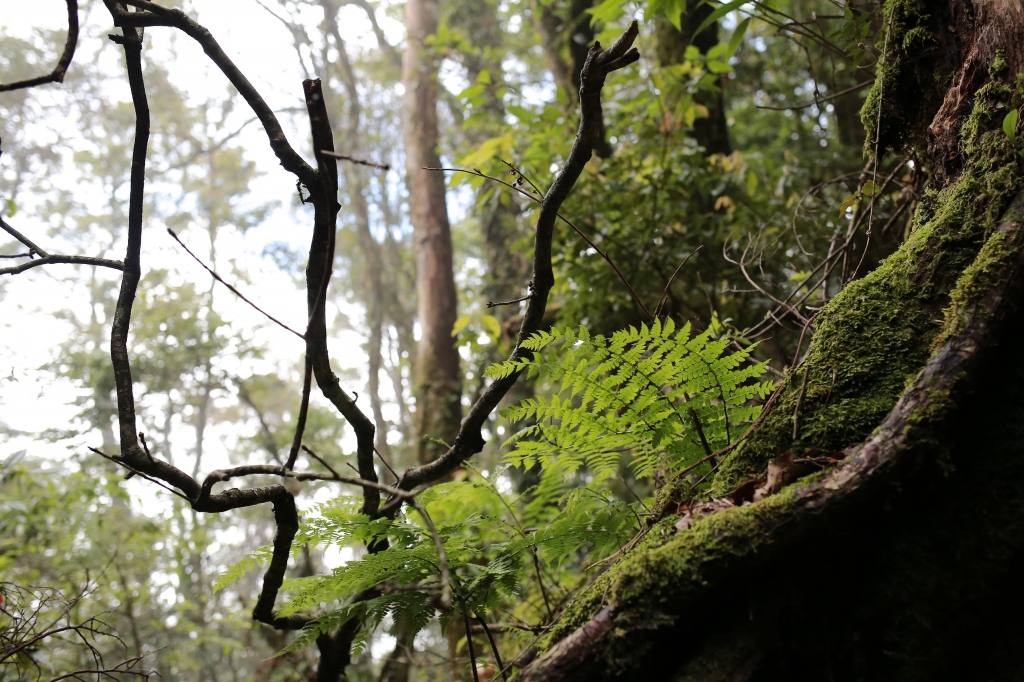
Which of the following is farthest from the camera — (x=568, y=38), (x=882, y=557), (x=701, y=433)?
(x=568, y=38)

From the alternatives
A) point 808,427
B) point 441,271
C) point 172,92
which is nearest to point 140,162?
point 808,427

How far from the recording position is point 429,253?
7457mm

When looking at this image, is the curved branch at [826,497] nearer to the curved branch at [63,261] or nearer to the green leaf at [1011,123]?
the green leaf at [1011,123]

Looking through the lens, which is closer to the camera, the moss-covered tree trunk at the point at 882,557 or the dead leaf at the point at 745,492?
the moss-covered tree trunk at the point at 882,557

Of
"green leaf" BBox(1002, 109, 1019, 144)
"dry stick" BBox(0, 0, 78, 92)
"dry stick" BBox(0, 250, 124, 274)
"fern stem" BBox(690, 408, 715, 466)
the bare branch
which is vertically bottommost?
"fern stem" BBox(690, 408, 715, 466)

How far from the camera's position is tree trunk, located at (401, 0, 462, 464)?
6410 millimetres

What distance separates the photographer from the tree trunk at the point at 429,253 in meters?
6.41

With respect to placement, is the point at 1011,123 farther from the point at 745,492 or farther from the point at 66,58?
the point at 66,58

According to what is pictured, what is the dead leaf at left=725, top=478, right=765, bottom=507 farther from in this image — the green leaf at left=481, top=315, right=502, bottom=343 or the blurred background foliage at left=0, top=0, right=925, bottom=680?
the green leaf at left=481, top=315, right=502, bottom=343

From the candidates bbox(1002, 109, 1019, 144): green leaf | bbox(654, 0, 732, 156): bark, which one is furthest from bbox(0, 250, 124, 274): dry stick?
bbox(654, 0, 732, 156): bark

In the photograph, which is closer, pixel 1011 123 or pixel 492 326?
pixel 1011 123

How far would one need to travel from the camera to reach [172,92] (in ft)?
58.9

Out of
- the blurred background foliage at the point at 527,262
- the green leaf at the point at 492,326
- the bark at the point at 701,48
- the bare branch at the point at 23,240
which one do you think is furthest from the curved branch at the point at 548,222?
the bark at the point at 701,48

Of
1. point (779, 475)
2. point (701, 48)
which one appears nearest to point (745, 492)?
point (779, 475)
